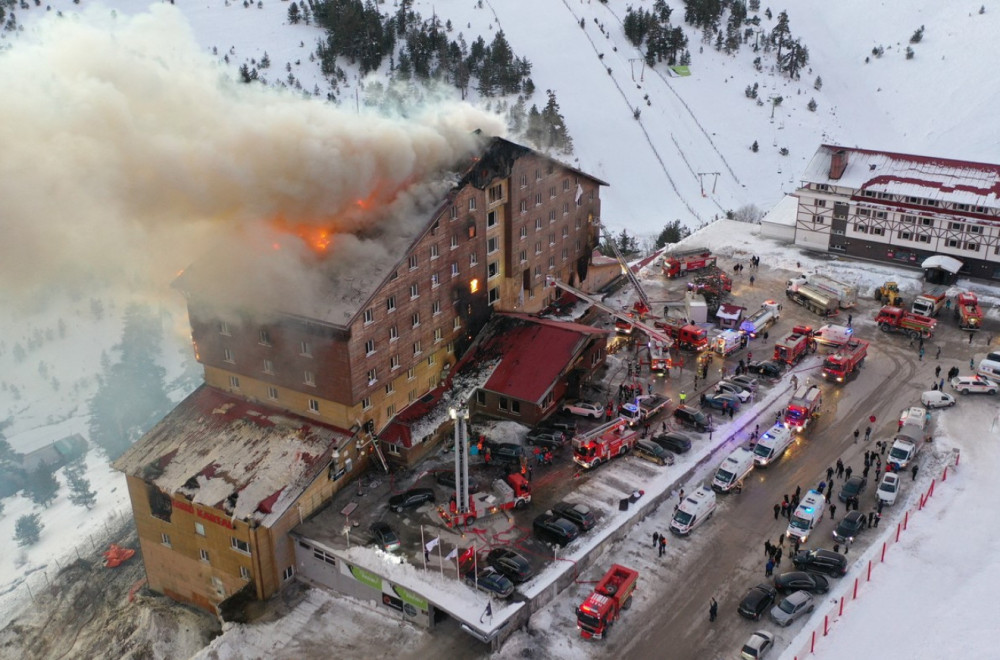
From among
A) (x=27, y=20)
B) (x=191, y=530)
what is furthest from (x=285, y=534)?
(x=27, y=20)

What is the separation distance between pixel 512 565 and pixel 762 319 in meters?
31.1

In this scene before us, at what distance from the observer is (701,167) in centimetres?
11456

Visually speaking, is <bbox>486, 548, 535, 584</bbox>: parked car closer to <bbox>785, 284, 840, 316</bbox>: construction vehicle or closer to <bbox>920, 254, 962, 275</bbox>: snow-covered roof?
<bbox>785, 284, 840, 316</bbox>: construction vehicle

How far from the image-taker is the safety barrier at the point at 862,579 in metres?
34.8

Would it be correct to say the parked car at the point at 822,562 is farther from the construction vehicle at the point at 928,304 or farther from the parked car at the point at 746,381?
the construction vehicle at the point at 928,304

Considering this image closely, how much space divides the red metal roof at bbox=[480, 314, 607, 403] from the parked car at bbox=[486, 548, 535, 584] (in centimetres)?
1136

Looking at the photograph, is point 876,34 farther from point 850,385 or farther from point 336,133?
point 336,133

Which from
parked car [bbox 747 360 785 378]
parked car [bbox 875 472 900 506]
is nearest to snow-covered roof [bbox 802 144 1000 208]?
parked car [bbox 747 360 785 378]

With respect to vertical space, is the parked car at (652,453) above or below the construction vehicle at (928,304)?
below

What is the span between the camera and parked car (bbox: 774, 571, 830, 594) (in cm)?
3722

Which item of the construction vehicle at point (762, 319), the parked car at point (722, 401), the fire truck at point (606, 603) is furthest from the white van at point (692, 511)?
the construction vehicle at point (762, 319)

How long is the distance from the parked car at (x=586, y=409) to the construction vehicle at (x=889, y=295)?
28.4 m

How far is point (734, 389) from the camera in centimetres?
5281

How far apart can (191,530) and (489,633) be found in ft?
55.4
